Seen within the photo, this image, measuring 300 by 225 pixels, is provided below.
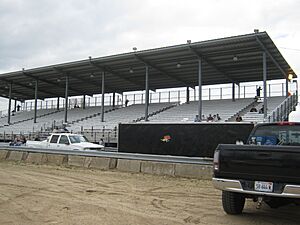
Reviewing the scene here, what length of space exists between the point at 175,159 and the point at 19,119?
43.3 meters

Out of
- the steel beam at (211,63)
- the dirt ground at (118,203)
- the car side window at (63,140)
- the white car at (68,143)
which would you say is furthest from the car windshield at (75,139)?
the steel beam at (211,63)

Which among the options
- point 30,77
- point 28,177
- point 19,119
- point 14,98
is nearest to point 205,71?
point 30,77

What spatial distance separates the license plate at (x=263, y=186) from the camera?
5500mm

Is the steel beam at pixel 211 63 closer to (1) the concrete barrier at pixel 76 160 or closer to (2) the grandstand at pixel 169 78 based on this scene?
(2) the grandstand at pixel 169 78

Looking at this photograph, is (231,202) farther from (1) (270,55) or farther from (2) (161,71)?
(2) (161,71)

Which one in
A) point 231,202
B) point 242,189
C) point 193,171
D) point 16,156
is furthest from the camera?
point 16,156

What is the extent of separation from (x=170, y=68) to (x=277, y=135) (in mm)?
25081

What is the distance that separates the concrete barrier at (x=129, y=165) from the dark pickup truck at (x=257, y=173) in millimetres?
5916

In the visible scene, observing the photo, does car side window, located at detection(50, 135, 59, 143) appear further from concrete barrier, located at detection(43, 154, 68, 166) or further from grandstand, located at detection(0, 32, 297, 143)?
grandstand, located at detection(0, 32, 297, 143)

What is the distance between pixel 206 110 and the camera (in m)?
32.9

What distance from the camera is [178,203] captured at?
285 inches

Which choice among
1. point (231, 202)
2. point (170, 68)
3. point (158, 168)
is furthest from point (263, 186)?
point (170, 68)

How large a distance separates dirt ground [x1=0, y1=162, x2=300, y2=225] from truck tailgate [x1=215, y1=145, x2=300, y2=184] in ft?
2.86

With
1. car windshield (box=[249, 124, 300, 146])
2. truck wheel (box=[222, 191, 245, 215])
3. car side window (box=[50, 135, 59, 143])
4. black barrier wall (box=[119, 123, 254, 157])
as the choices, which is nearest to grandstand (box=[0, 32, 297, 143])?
car side window (box=[50, 135, 59, 143])
